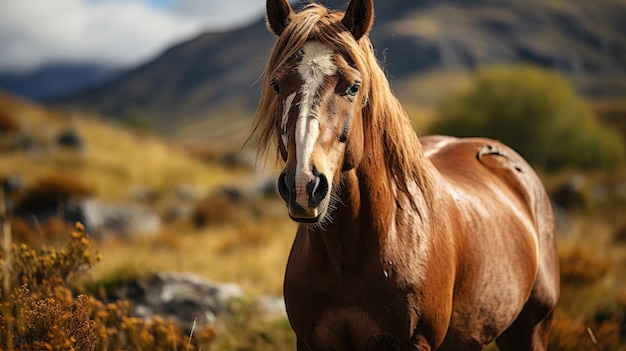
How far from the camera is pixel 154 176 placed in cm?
1648

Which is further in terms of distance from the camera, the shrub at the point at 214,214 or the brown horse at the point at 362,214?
the shrub at the point at 214,214

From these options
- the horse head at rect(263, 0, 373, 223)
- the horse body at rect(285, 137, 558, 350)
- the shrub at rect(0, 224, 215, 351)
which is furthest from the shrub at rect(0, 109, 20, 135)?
the horse head at rect(263, 0, 373, 223)

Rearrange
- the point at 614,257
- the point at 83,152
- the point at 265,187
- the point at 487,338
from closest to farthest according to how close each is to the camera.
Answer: the point at 487,338, the point at 614,257, the point at 265,187, the point at 83,152

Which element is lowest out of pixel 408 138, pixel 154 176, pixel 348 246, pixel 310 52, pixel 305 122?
pixel 154 176

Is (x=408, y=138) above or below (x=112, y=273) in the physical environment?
above

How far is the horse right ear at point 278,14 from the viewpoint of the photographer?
2.17 meters

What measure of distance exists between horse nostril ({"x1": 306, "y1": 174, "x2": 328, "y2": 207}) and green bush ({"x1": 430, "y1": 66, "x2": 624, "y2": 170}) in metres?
16.2

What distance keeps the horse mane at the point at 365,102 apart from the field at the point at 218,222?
30 cm

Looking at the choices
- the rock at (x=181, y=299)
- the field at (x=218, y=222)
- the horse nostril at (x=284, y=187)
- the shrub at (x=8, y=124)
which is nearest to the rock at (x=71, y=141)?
the field at (x=218, y=222)

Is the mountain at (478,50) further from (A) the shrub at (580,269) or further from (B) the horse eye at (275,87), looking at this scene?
(B) the horse eye at (275,87)

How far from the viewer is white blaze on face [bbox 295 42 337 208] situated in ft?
5.56

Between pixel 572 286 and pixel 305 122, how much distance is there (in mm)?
4786

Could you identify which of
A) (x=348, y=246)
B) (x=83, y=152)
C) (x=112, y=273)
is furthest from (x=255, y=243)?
(x=83, y=152)

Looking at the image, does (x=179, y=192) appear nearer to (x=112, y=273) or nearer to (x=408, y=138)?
(x=112, y=273)
